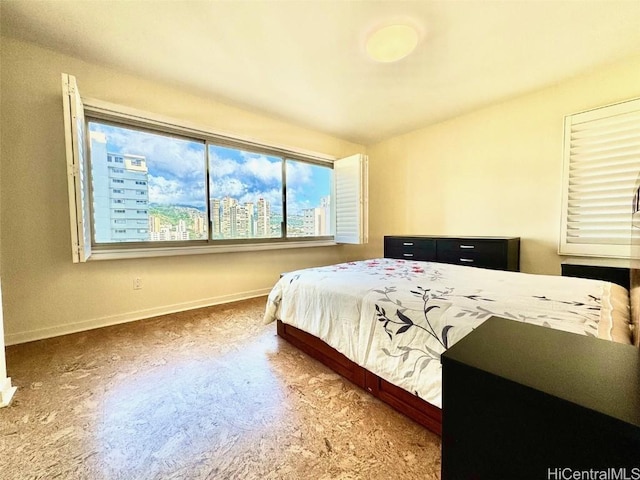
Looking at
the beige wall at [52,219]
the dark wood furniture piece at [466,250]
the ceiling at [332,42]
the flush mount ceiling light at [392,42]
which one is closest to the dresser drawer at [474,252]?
the dark wood furniture piece at [466,250]

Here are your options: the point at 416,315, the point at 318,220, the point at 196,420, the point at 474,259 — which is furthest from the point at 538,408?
the point at 318,220

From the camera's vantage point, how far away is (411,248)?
341cm

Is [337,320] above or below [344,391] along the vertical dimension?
above

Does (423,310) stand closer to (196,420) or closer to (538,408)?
(538,408)

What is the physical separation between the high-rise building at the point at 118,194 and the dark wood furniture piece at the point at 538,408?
9.93ft

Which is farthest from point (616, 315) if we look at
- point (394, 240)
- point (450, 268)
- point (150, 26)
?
point (150, 26)

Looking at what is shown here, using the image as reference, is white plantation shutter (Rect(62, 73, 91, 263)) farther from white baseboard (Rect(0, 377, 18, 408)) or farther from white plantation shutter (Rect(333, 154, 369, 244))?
white plantation shutter (Rect(333, 154, 369, 244))

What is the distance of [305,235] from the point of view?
4.08 m

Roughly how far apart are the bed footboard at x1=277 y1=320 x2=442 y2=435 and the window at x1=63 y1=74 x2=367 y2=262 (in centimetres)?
173

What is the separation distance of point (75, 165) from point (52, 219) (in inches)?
26.1

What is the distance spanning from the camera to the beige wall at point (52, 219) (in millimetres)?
2039

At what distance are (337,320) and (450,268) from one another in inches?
46.8

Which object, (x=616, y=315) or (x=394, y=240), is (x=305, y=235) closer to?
(x=394, y=240)

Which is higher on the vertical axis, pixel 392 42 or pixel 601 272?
pixel 392 42
